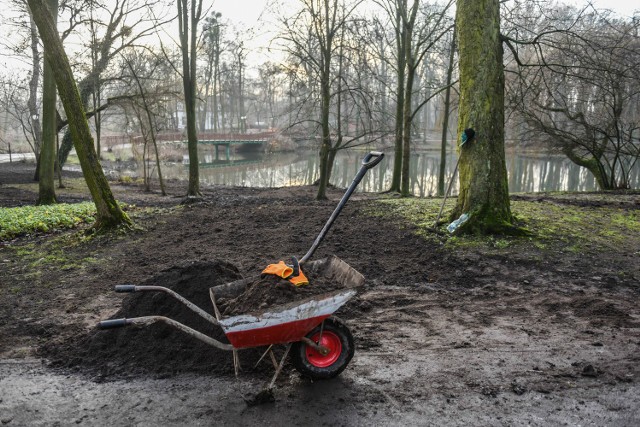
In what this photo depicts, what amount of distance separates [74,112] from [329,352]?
6.61 metres

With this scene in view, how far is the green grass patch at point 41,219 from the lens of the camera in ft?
27.2

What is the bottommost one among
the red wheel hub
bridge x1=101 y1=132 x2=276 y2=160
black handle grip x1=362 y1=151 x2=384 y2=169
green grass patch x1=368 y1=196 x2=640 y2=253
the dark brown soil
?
the red wheel hub

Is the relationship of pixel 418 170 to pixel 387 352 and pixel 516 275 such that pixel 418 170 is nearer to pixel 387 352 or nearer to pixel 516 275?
pixel 516 275

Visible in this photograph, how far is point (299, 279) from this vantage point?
143 inches

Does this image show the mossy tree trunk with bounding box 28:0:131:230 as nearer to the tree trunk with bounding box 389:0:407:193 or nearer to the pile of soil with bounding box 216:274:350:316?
the pile of soil with bounding box 216:274:350:316

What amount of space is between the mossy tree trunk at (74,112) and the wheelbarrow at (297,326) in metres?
5.36

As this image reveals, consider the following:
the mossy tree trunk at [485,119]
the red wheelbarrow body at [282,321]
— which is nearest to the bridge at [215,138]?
the mossy tree trunk at [485,119]

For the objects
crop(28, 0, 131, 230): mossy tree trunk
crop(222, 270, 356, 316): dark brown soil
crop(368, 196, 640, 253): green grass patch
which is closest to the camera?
crop(222, 270, 356, 316): dark brown soil

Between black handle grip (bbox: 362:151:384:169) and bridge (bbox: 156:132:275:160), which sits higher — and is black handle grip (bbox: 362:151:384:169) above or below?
below

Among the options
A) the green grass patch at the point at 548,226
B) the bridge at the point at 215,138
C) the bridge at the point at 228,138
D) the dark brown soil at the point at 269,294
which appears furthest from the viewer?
the bridge at the point at 228,138

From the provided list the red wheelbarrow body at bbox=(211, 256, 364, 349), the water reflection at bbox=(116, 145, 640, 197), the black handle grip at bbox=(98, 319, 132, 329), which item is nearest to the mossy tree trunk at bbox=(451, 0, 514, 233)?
the red wheelbarrow body at bbox=(211, 256, 364, 349)

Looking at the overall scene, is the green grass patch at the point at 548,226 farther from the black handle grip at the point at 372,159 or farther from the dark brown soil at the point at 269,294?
the dark brown soil at the point at 269,294

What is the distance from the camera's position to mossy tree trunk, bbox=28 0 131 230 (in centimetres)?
770

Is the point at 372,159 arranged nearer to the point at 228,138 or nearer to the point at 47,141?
the point at 47,141
